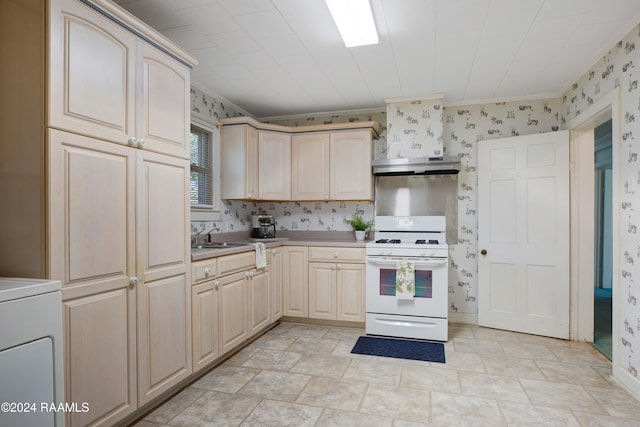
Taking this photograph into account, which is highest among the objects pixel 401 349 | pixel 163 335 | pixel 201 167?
pixel 201 167

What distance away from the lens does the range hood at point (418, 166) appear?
12.3ft

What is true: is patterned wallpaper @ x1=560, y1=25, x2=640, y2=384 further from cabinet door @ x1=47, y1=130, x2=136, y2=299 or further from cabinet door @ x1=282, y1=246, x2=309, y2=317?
cabinet door @ x1=47, y1=130, x2=136, y2=299

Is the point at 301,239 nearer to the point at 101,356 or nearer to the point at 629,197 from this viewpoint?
the point at 101,356

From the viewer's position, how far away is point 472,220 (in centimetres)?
407

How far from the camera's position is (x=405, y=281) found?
347cm

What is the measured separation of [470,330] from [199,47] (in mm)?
3676

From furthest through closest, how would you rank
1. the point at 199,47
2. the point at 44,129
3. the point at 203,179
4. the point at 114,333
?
the point at 203,179 → the point at 199,47 → the point at 114,333 → the point at 44,129

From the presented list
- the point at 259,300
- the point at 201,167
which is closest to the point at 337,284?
the point at 259,300

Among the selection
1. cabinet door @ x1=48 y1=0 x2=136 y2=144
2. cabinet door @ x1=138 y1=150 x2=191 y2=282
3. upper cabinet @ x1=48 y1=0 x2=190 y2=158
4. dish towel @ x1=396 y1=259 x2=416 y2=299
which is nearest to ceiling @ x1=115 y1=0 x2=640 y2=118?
upper cabinet @ x1=48 y1=0 x2=190 y2=158

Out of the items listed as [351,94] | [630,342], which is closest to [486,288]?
[630,342]

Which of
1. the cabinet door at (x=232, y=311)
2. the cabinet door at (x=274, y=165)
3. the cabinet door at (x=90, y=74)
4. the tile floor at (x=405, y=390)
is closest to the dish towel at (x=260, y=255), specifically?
the cabinet door at (x=232, y=311)

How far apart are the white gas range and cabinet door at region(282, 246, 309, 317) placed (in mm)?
688

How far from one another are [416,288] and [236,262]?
1718 mm

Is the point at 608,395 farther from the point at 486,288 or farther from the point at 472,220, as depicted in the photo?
the point at 472,220
